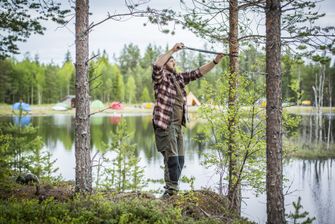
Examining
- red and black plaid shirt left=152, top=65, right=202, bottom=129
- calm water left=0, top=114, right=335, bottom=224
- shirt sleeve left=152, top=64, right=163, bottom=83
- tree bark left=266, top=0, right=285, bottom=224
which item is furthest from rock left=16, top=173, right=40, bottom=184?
calm water left=0, top=114, right=335, bottom=224

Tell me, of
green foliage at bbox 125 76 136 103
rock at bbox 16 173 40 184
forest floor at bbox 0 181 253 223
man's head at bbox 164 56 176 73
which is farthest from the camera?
green foliage at bbox 125 76 136 103

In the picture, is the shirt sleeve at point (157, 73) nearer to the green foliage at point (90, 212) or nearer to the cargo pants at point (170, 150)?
the cargo pants at point (170, 150)

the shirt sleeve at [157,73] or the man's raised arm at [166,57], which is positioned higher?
the man's raised arm at [166,57]

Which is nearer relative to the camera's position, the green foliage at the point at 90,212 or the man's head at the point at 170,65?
the green foliage at the point at 90,212

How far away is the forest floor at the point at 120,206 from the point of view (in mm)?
4621

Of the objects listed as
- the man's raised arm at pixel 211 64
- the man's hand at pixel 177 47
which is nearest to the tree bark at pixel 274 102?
the man's raised arm at pixel 211 64

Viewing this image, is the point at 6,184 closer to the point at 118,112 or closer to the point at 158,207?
the point at 158,207

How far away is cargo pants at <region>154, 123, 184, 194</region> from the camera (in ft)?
19.5

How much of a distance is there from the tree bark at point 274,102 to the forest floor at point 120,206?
77cm

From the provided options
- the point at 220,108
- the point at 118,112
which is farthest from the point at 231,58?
the point at 118,112

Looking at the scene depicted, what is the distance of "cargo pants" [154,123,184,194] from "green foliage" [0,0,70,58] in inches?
162

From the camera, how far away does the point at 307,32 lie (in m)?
6.32

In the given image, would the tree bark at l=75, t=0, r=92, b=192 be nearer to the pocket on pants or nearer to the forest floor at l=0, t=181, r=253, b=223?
the forest floor at l=0, t=181, r=253, b=223

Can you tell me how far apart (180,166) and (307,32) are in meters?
2.92
